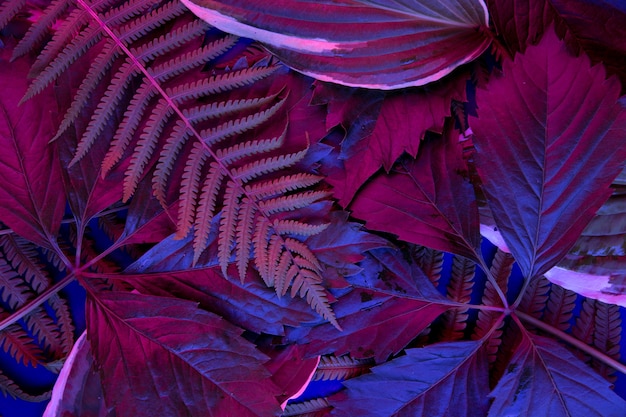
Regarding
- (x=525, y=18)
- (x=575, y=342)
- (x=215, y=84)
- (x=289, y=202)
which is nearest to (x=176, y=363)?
(x=289, y=202)

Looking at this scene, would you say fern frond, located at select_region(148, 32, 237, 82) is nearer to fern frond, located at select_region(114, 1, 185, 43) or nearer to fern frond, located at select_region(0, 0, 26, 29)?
fern frond, located at select_region(114, 1, 185, 43)

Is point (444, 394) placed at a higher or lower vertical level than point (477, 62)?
lower

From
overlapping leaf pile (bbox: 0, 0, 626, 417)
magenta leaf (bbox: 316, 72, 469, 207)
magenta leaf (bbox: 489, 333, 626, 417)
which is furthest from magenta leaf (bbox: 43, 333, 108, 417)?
magenta leaf (bbox: 489, 333, 626, 417)

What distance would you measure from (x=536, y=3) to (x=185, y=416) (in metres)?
0.79

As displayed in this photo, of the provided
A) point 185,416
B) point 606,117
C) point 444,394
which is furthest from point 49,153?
point 606,117

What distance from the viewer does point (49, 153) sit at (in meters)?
0.72

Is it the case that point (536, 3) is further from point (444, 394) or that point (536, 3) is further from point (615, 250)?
point (444, 394)

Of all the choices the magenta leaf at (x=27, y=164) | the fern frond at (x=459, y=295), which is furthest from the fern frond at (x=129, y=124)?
the fern frond at (x=459, y=295)

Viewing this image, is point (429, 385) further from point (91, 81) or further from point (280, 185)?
point (91, 81)

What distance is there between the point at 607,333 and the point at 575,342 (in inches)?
2.2

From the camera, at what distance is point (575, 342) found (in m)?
0.75

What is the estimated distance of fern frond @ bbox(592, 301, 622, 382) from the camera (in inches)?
29.7

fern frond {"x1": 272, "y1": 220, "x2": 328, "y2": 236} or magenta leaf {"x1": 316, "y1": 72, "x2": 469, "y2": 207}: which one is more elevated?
magenta leaf {"x1": 316, "y1": 72, "x2": 469, "y2": 207}

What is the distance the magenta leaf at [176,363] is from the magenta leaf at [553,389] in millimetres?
343
